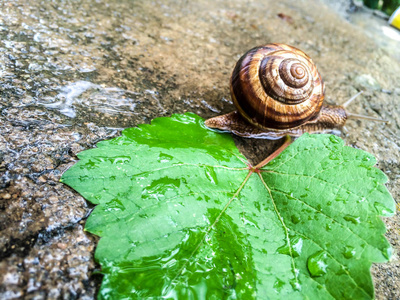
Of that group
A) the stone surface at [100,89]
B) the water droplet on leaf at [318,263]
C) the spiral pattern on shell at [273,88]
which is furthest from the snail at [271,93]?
the water droplet on leaf at [318,263]

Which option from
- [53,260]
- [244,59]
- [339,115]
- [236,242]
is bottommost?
[53,260]

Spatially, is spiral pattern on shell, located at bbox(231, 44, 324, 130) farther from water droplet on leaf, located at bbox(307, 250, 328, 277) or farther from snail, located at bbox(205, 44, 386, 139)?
water droplet on leaf, located at bbox(307, 250, 328, 277)

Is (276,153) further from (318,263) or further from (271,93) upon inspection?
(318,263)

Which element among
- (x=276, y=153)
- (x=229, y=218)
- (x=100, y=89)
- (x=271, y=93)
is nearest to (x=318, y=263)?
(x=229, y=218)

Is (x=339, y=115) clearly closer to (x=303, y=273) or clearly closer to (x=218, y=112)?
(x=218, y=112)

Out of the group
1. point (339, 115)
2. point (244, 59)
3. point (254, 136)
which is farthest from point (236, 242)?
point (339, 115)

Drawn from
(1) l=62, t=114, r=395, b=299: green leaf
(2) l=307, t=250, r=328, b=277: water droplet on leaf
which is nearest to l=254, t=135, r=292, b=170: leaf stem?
(1) l=62, t=114, r=395, b=299: green leaf
